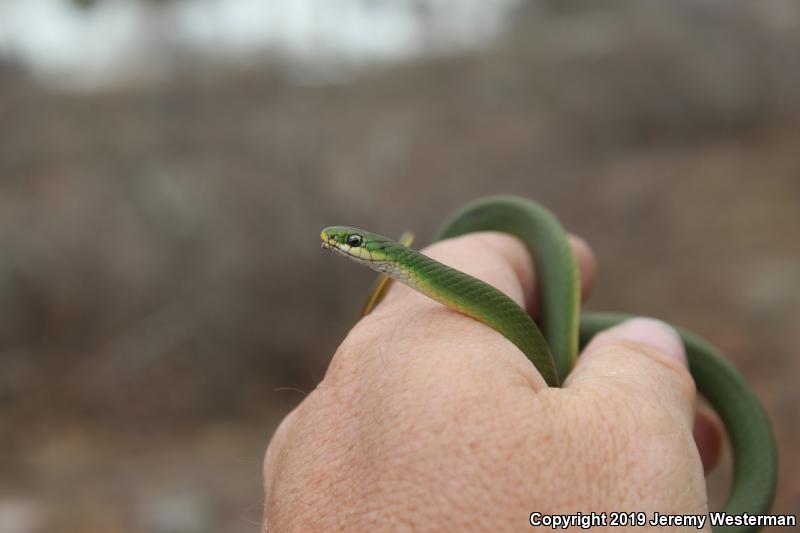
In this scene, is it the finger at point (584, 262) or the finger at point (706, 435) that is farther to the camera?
the finger at point (584, 262)

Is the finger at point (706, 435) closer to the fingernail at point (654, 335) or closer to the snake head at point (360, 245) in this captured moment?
the fingernail at point (654, 335)

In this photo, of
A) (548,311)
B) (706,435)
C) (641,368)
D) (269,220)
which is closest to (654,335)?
(641,368)

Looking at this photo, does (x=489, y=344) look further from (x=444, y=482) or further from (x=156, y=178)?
(x=156, y=178)

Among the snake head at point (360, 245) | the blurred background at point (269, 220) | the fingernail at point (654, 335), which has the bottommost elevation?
the blurred background at point (269, 220)

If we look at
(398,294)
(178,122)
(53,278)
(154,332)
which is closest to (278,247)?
(154,332)

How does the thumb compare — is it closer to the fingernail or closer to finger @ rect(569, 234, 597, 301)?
the fingernail

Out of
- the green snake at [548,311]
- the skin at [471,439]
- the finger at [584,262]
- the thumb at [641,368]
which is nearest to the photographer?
the skin at [471,439]

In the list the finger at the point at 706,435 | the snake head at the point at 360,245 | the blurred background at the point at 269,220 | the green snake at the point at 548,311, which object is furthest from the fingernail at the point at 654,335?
the blurred background at the point at 269,220
